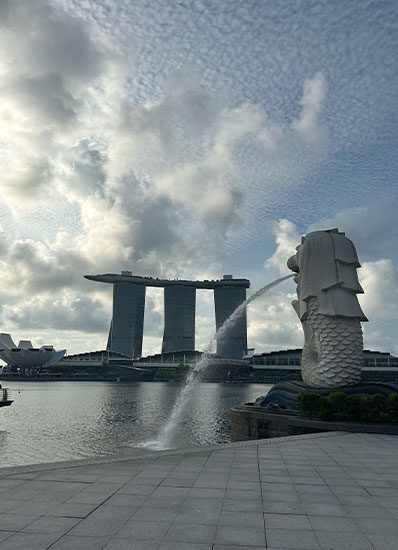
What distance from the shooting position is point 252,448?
14.6 meters

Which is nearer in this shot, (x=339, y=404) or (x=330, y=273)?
(x=339, y=404)

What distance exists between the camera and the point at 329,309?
2625 centimetres

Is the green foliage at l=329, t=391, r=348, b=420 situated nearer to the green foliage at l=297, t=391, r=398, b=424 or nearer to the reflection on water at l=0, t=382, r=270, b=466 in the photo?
the green foliage at l=297, t=391, r=398, b=424

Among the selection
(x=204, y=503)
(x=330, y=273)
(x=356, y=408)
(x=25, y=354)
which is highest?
(x=25, y=354)

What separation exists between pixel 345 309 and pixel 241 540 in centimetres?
2137

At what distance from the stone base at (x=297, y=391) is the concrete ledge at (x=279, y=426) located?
6.20 feet

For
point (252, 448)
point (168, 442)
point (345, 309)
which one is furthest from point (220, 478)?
point (345, 309)

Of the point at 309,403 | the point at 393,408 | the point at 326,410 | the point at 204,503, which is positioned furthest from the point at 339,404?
the point at 204,503

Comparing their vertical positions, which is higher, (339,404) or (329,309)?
(329,309)

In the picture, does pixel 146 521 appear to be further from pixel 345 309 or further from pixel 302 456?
pixel 345 309

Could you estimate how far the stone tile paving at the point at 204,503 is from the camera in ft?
21.7

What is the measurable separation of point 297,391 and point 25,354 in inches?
5530

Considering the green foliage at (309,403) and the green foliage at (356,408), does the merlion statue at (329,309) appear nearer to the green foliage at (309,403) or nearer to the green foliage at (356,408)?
the green foliage at (309,403)

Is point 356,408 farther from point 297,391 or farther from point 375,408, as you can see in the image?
point 297,391
